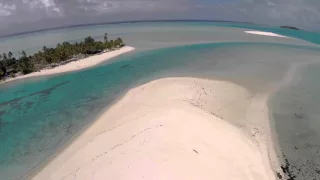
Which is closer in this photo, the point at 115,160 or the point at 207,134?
the point at 115,160

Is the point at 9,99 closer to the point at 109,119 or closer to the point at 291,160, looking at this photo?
the point at 109,119

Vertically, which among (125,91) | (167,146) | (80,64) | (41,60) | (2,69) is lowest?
(80,64)

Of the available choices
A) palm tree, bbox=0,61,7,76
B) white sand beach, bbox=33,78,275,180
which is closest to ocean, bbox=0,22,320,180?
white sand beach, bbox=33,78,275,180

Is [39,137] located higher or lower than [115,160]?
lower

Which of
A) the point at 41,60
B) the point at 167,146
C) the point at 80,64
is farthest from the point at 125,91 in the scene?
the point at 41,60

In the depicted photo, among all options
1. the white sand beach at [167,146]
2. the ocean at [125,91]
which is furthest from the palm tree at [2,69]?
the white sand beach at [167,146]

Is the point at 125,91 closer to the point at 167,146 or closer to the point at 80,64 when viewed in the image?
the point at 167,146

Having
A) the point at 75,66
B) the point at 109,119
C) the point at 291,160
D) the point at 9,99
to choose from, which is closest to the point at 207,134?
the point at 291,160

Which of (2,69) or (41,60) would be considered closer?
(2,69)
